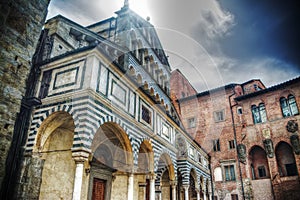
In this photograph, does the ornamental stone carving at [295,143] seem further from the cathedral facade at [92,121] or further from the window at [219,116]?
the cathedral facade at [92,121]

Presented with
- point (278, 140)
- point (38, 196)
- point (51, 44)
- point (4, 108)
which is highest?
point (51, 44)

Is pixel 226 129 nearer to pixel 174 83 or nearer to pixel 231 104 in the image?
pixel 231 104

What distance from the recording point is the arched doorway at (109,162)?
1086cm

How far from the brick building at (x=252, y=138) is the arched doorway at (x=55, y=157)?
1890cm

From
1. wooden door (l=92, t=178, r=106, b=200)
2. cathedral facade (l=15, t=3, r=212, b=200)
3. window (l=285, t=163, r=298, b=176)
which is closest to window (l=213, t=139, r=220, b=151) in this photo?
window (l=285, t=163, r=298, b=176)

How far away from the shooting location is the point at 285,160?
73.6ft

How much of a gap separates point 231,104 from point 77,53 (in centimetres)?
2128

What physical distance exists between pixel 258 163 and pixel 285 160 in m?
2.49

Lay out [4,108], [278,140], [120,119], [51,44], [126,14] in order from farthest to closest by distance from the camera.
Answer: [278,140] < [126,14] < [51,44] < [120,119] < [4,108]

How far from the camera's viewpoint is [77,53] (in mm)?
9500

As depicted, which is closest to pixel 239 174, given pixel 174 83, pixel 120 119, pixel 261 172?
pixel 261 172

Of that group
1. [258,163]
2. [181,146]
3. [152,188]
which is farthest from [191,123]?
[152,188]

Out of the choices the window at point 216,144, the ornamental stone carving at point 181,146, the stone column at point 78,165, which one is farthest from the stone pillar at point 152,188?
the window at point 216,144

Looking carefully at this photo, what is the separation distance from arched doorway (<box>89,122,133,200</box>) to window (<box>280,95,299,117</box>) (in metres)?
17.5
